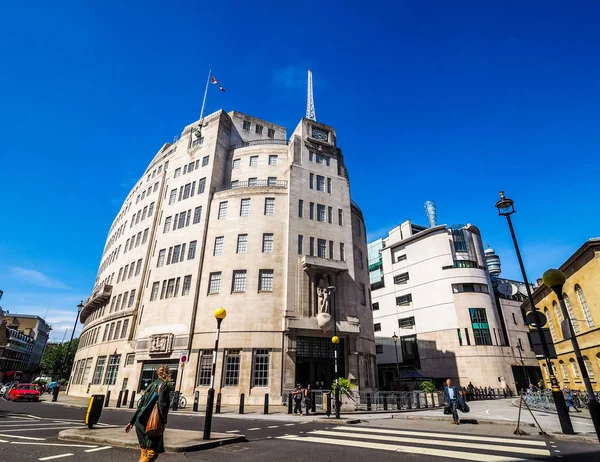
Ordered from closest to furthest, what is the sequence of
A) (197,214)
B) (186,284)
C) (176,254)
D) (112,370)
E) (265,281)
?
(265,281) → (186,284) → (176,254) → (197,214) → (112,370)

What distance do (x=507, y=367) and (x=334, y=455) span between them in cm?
5014

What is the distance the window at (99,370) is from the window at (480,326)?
50132 mm

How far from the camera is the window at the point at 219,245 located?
3126 cm

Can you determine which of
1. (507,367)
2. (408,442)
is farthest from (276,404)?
(507,367)

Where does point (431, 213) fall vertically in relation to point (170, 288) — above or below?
above

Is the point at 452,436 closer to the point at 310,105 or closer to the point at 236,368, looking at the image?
the point at 236,368

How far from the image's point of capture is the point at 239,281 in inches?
1170

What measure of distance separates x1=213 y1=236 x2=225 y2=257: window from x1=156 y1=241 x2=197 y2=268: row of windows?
246 cm

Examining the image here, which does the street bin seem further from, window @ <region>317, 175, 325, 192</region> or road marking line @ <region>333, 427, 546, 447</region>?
window @ <region>317, 175, 325, 192</region>

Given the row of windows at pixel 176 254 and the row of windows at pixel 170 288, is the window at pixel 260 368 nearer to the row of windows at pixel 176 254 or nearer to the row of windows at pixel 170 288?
the row of windows at pixel 170 288

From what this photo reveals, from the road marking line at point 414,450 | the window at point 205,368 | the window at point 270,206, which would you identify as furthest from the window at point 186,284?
the road marking line at point 414,450

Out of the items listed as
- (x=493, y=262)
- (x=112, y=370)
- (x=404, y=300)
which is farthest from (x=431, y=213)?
(x=112, y=370)

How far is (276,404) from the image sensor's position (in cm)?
2484

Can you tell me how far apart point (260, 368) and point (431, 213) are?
59195mm
